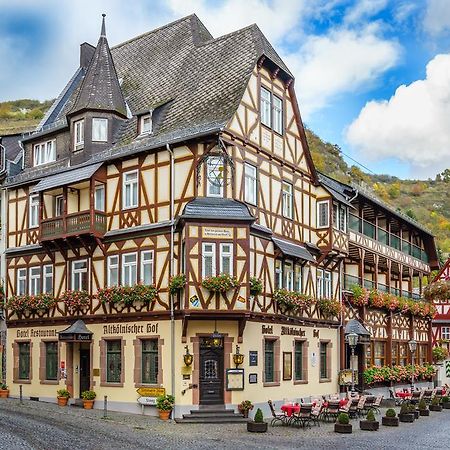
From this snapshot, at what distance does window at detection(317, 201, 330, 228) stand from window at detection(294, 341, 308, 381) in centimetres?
525

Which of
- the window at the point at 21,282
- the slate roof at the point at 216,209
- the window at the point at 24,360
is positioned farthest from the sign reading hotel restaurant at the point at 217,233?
the window at the point at 24,360

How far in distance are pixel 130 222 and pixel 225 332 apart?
224 inches

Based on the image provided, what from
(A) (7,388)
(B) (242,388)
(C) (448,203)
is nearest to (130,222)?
(B) (242,388)

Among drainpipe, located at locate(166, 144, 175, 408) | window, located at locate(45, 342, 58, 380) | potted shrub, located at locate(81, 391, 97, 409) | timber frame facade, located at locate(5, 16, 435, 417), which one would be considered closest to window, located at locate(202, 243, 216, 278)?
timber frame facade, located at locate(5, 16, 435, 417)

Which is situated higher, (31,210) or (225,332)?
(31,210)

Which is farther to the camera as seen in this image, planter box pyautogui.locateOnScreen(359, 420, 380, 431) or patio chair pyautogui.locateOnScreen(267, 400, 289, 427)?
patio chair pyautogui.locateOnScreen(267, 400, 289, 427)

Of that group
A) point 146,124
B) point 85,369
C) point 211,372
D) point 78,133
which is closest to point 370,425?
point 211,372

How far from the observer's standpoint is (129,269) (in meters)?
30.7

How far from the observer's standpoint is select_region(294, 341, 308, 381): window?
109 ft

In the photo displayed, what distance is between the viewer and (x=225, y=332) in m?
28.8

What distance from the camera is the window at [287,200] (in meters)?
33.0

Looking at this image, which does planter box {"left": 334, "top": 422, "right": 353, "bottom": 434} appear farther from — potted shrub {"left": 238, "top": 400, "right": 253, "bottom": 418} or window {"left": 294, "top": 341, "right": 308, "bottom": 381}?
window {"left": 294, "top": 341, "right": 308, "bottom": 381}

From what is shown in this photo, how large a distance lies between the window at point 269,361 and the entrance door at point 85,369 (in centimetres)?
713

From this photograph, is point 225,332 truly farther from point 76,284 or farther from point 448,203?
point 448,203
